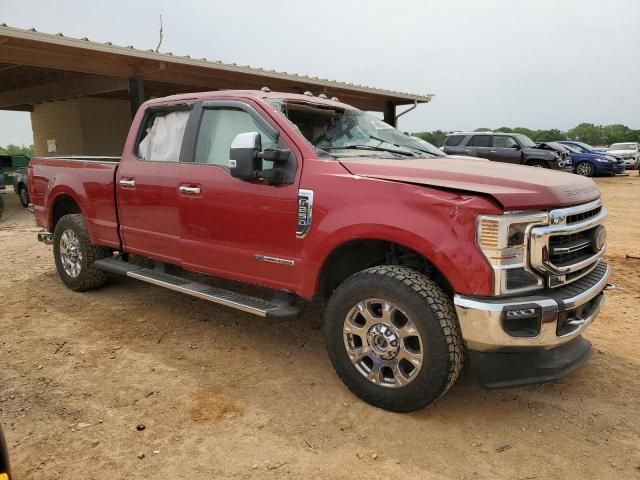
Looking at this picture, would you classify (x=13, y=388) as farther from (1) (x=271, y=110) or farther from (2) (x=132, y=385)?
(1) (x=271, y=110)

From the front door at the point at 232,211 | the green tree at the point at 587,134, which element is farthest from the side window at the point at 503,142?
the green tree at the point at 587,134

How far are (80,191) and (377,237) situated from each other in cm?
355

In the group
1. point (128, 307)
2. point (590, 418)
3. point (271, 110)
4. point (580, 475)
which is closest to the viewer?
point (580, 475)

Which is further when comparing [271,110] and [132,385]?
[271,110]

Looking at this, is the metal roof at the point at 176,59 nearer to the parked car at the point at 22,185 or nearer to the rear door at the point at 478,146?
the rear door at the point at 478,146

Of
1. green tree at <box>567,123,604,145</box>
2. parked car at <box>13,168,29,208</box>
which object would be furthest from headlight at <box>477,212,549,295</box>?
green tree at <box>567,123,604,145</box>

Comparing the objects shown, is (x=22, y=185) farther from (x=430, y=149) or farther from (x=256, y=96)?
(x=430, y=149)

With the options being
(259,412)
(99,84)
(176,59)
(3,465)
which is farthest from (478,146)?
(3,465)

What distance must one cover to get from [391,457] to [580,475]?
91cm

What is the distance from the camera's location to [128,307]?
514 cm

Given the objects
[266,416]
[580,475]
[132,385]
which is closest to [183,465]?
[266,416]

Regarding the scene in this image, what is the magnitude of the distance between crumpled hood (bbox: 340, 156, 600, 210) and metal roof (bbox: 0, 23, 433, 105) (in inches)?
315

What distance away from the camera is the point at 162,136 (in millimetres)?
4652

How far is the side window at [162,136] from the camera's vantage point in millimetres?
4473
